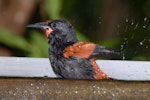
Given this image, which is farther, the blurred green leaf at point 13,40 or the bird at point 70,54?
the blurred green leaf at point 13,40

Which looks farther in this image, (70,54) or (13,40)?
(13,40)

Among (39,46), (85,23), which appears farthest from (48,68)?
(85,23)

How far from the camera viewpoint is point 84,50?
66.4 inches

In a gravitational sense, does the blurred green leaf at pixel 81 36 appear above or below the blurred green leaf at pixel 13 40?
above

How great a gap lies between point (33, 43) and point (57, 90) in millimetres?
343

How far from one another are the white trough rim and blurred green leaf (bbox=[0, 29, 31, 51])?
0.07m

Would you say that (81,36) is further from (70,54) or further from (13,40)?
(13,40)

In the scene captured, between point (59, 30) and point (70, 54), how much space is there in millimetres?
87

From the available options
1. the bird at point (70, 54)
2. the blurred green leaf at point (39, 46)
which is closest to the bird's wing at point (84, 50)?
the bird at point (70, 54)

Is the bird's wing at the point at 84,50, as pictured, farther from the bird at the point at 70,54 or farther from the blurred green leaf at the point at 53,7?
the blurred green leaf at the point at 53,7

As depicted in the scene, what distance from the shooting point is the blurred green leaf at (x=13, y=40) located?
5.85ft

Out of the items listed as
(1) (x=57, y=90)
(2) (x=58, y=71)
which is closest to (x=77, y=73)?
(2) (x=58, y=71)

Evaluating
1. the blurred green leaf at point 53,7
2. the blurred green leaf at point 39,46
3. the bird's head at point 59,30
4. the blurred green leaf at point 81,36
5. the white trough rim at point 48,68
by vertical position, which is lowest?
the white trough rim at point 48,68

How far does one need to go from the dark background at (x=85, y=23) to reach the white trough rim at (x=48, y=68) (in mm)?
29
